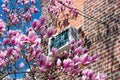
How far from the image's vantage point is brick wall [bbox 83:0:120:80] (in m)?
7.33

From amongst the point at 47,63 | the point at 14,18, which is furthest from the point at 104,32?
the point at 14,18

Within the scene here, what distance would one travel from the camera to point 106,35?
25.9ft

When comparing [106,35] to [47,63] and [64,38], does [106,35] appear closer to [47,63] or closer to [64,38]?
[64,38]

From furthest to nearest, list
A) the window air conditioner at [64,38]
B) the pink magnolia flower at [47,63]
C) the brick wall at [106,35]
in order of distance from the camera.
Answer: the window air conditioner at [64,38] < the brick wall at [106,35] < the pink magnolia flower at [47,63]

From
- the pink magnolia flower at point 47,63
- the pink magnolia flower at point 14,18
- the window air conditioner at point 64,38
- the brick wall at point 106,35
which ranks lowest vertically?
the pink magnolia flower at point 47,63

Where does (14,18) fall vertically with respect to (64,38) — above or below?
above

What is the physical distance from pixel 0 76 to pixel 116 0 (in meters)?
3.45

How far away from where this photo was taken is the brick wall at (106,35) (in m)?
7.33

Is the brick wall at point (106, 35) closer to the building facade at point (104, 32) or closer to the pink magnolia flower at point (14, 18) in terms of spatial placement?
the building facade at point (104, 32)

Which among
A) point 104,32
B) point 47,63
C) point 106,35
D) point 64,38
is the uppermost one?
point 64,38

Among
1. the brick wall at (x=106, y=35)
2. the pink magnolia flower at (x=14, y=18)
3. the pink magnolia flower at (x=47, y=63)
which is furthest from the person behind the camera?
the pink magnolia flower at (x=14, y=18)

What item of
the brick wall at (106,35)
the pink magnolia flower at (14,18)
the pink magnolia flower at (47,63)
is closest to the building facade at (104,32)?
the brick wall at (106,35)

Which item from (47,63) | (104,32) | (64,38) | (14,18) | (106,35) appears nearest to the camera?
(47,63)

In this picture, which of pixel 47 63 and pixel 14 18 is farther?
pixel 14 18
